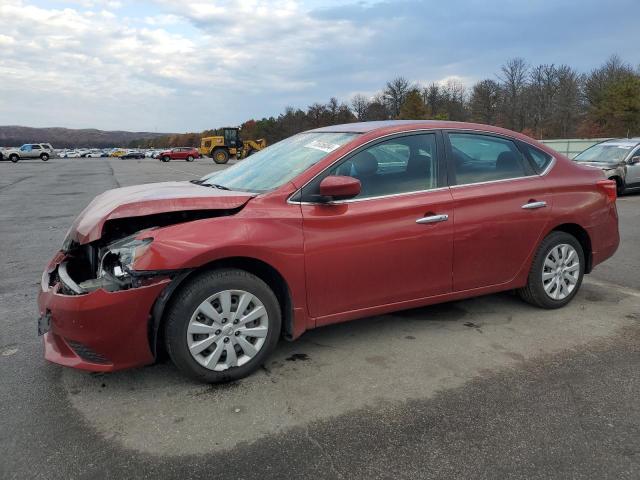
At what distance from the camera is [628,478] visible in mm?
2346

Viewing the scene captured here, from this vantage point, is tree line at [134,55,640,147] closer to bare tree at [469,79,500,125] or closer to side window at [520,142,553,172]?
bare tree at [469,79,500,125]

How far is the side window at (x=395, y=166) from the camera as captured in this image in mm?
3697

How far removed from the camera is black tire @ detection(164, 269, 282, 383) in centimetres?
306

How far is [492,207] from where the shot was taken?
4.08 metres

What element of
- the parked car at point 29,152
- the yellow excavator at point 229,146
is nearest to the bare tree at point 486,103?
the yellow excavator at point 229,146

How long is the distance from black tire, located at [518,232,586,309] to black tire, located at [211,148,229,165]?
148 feet

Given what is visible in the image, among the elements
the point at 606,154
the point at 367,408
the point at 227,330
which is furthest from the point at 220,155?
the point at 367,408

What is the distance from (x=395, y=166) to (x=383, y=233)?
1.89 feet

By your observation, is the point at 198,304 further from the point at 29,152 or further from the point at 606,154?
the point at 29,152

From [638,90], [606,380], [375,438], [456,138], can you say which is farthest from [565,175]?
[638,90]

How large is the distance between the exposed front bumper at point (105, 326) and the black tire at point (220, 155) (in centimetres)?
4589

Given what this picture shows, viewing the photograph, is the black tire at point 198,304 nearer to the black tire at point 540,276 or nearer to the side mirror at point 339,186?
the side mirror at point 339,186

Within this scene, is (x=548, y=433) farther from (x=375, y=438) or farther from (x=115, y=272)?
(x=115, y=272)

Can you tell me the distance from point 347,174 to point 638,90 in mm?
50130
